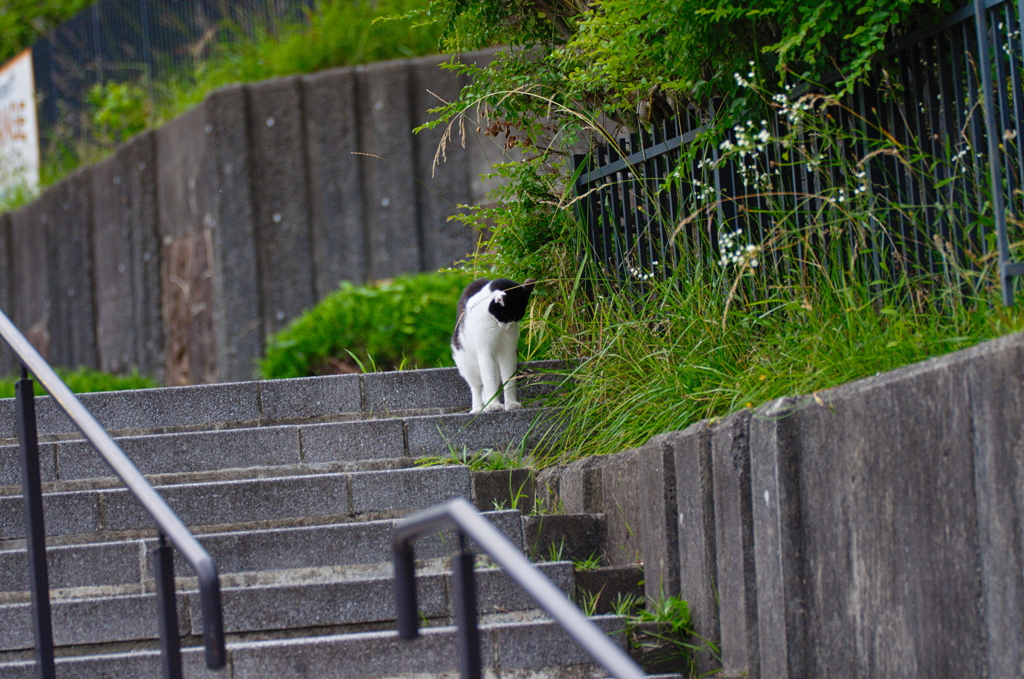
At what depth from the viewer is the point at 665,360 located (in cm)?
336

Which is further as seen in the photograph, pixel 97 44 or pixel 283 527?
pixel 97 44

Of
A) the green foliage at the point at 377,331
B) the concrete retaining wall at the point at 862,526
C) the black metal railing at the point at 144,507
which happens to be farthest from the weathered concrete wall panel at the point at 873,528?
the green foliage at the point at 377,331

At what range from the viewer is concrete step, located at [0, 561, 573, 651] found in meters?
2.90

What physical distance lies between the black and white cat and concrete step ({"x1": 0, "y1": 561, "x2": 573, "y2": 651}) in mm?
999

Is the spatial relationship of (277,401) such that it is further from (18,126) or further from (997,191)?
(18,126)

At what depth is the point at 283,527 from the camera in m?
3.44

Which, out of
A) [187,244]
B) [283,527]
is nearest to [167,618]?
[283,527]

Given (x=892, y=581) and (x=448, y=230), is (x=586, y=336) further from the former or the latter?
(x=448, y=230)

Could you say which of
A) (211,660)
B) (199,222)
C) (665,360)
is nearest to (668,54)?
(665,360)

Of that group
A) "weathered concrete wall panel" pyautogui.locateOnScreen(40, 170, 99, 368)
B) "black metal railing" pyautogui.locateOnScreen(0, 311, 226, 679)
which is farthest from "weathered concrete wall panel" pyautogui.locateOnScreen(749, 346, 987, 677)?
"weathered concrete wall panel" pyautogui.locateOnScreen(40, 170, 99, 368)

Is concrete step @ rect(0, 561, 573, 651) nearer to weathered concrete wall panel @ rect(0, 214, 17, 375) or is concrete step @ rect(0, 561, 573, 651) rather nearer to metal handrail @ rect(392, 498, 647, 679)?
metal handrail @ rect(392, 498, 647, 679)

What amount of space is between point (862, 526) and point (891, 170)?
1300 mm

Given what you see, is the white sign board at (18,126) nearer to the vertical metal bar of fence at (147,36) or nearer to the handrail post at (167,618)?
the vertical metal bar of fence at (147,36)

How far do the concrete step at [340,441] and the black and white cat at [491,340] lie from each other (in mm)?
112
